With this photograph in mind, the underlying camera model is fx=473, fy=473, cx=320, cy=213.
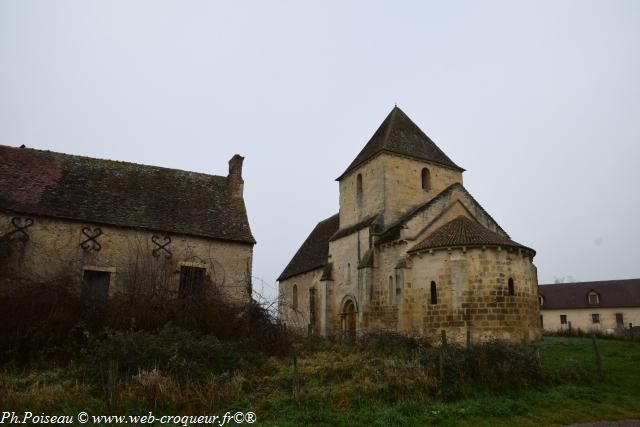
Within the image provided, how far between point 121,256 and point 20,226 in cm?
349

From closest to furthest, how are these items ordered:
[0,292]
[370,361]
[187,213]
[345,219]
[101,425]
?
[101,425] < [370,361] < [0,292] < [187,213] < [345,219]

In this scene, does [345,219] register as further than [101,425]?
Yes

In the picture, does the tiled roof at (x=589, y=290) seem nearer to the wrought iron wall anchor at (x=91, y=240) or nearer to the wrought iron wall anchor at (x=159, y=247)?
the wrought iron wall anchor at (x=159, y=247)

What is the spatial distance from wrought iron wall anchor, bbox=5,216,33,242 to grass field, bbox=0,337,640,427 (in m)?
6.28

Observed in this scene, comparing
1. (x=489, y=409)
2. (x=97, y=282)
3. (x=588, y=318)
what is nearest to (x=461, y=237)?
(x=489, y=409)

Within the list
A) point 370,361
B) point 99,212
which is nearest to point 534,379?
point 370,361

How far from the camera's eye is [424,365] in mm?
12000

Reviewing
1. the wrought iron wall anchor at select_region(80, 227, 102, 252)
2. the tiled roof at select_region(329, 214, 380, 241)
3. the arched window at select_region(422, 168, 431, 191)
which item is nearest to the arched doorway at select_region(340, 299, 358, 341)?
the tiled roof at select_region(329, 214, 380, 241)

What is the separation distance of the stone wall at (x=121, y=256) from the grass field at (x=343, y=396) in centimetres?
553

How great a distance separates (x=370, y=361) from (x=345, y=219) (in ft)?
50.2

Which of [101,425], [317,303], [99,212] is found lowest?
[101,425]

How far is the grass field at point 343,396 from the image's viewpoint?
31.2ft

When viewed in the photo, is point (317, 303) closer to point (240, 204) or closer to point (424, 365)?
point (240, 204)

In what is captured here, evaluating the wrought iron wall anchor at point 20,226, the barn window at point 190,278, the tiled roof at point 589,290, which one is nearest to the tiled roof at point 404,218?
the barn window at point 190,278
